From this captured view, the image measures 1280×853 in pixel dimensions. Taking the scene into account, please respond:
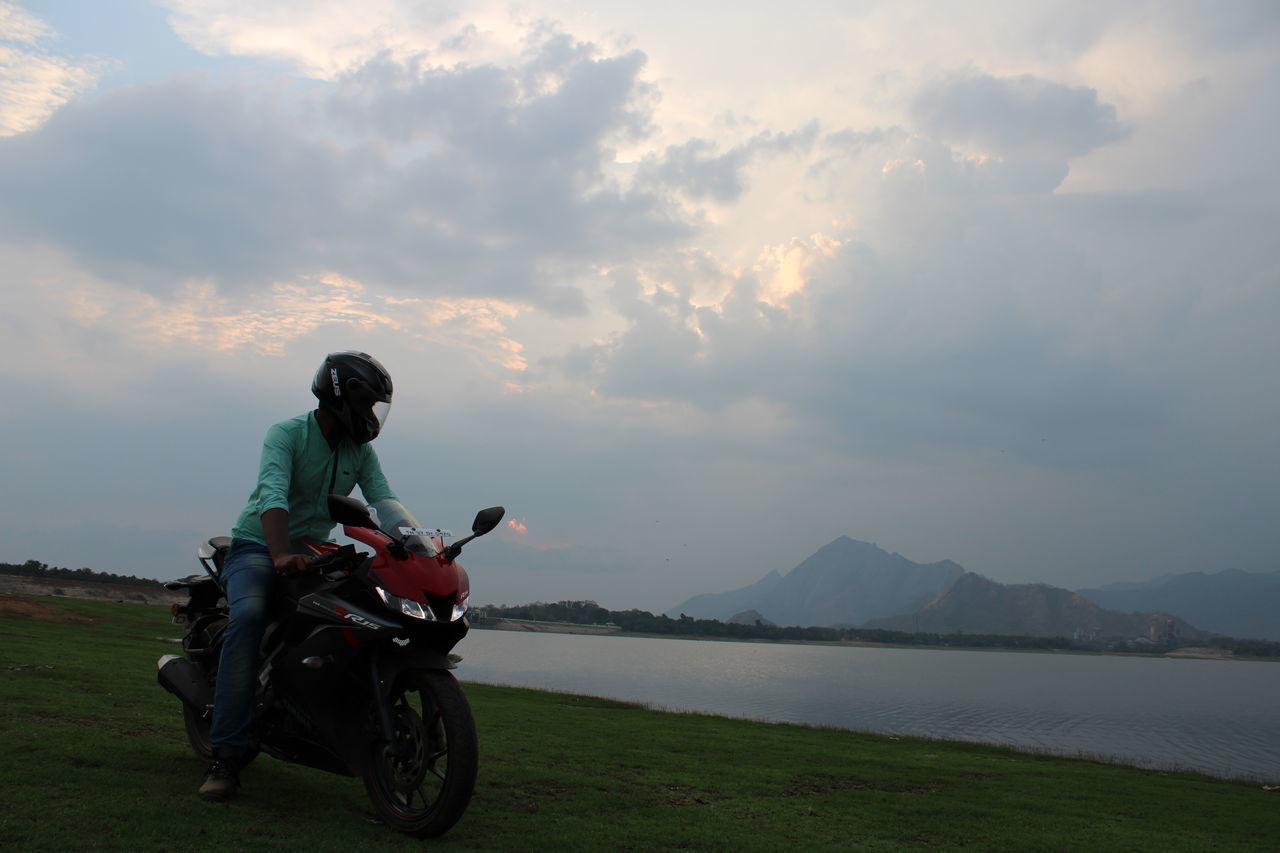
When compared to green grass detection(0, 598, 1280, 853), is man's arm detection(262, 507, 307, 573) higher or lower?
higher

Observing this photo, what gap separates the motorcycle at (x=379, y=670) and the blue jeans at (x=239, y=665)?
8cm

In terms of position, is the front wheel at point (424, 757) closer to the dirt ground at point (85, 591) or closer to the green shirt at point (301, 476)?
the green shirt at point (301, 476)

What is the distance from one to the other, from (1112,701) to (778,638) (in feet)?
440

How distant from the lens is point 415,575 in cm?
417

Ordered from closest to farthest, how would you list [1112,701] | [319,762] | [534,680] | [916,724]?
[319,762] < [916,724] < [534,680] < [1112,701]

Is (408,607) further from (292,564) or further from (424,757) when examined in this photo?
(424,757)

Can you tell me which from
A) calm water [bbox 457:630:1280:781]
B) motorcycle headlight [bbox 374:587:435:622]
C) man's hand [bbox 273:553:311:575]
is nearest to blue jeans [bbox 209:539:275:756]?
man's hand [bbox 273:553:311:575]

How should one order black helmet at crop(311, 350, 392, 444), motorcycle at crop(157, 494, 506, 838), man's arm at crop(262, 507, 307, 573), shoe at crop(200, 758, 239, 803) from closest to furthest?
motorcycle at crop(157, 494, 506, 838)
man's arm at crop(262, 507, 307, 573)
shoe at crop(200, 758, 239, 803)
black helmet at crop(311, 350, 392, 444)

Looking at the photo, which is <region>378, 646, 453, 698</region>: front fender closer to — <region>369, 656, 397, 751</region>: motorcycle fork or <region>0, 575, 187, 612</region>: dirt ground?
<region>369, 656, 397, 751</region>: motorcycle fork

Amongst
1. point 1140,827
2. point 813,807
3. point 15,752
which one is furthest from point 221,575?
point 1140,827

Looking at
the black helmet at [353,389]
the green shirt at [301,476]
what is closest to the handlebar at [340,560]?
the green shirt at [301,476]

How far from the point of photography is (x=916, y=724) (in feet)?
111

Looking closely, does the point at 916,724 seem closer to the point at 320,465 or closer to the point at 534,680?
the point at 534,680

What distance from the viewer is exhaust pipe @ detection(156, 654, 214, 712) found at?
514 cm
